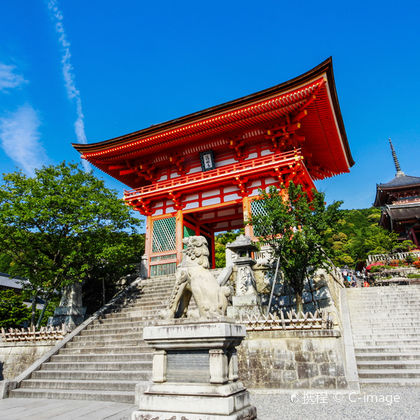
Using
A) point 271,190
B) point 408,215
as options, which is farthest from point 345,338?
point 408,215

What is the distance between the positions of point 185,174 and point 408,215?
2004cm

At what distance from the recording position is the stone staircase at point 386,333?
7238 mm

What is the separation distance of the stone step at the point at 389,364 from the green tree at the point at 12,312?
15.2 metres

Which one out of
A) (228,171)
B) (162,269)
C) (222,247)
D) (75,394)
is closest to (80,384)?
(75,394)

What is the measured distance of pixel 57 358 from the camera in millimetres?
9094

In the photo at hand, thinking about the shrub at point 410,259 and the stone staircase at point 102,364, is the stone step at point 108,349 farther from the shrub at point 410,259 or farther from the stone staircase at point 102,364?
the shrub at point 410,259

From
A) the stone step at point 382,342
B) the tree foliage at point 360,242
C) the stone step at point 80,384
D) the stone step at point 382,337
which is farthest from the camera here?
the tree foliage at point 360,242

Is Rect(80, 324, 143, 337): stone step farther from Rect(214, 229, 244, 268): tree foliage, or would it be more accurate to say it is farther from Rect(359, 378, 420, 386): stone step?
Rect(214, 229, 244, 268): tree foliage

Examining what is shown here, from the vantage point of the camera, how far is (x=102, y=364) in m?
8.15

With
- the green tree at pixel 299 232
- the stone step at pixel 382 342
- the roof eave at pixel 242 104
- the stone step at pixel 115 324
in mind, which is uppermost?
the roof eave at pixel 242 104

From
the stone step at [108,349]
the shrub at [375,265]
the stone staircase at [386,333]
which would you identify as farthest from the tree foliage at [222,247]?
the stone step at [108,349]

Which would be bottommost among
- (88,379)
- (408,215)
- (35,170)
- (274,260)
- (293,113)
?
(88,379)

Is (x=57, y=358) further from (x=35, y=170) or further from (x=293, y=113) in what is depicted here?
(x=293, y=113)

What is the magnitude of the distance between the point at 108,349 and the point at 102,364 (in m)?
0.86
